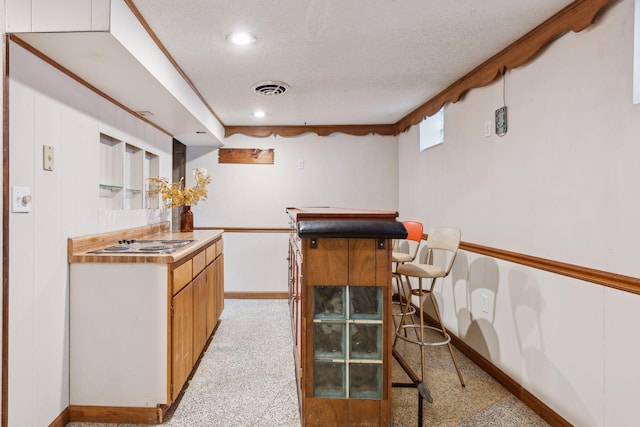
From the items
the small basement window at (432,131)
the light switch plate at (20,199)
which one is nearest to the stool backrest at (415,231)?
the small basement window at (432,131)

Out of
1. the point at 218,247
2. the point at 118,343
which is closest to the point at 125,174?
the point at 218,247

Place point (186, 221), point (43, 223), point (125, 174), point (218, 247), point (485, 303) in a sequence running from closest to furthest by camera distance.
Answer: point (43, 223)
point (485, 303)
point (125, 174)
point (218, 247)
point (186, 221)

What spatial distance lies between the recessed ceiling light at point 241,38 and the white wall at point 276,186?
7.71 ft

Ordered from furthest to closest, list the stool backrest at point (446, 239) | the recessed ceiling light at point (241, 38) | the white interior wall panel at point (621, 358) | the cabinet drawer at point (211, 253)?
the cabinet drawer at point (211, 253) < the stool backrest at point (446, 239) < the recessed ceiling light at point (241, 38) < the white interior wall panel at point (621, 358)

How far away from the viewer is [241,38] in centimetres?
208

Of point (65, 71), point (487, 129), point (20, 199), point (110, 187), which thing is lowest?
point (20, 199)

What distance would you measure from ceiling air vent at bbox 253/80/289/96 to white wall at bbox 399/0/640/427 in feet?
5.12

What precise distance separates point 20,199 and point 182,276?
88 cm

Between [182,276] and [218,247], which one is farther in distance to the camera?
[218,247]

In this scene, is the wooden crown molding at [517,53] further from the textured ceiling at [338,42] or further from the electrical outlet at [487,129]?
the electrical outlet at [487,129]

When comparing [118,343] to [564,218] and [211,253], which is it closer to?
[211,253]

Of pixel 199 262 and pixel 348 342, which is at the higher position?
pixel 199 262

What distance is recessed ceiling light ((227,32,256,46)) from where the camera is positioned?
2.04 m

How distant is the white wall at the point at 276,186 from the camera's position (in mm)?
4461
